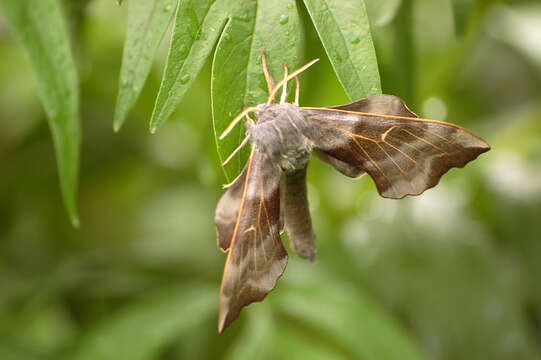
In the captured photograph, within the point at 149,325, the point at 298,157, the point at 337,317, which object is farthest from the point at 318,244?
the point at 298,157

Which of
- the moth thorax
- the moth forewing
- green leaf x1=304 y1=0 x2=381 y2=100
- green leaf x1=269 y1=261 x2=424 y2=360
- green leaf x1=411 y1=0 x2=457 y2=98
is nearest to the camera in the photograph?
green leaf x1=304 y1=0 x2=381 y2=100

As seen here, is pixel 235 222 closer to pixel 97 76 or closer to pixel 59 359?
pixel 59 359

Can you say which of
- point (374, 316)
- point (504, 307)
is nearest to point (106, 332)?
point (374, 316)

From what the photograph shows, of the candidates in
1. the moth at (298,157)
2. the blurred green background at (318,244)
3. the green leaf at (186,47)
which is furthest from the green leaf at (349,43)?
the blurred green background at (318,244)

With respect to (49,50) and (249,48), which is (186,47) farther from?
(49,50)

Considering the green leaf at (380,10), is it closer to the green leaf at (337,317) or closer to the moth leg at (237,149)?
the moth leg at (237,149)

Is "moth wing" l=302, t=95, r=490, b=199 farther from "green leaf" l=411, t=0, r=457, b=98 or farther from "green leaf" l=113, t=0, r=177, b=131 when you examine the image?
"green leaf" l=411, t=0, r=457, b=98

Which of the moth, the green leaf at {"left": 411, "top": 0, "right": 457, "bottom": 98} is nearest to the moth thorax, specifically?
the moth
